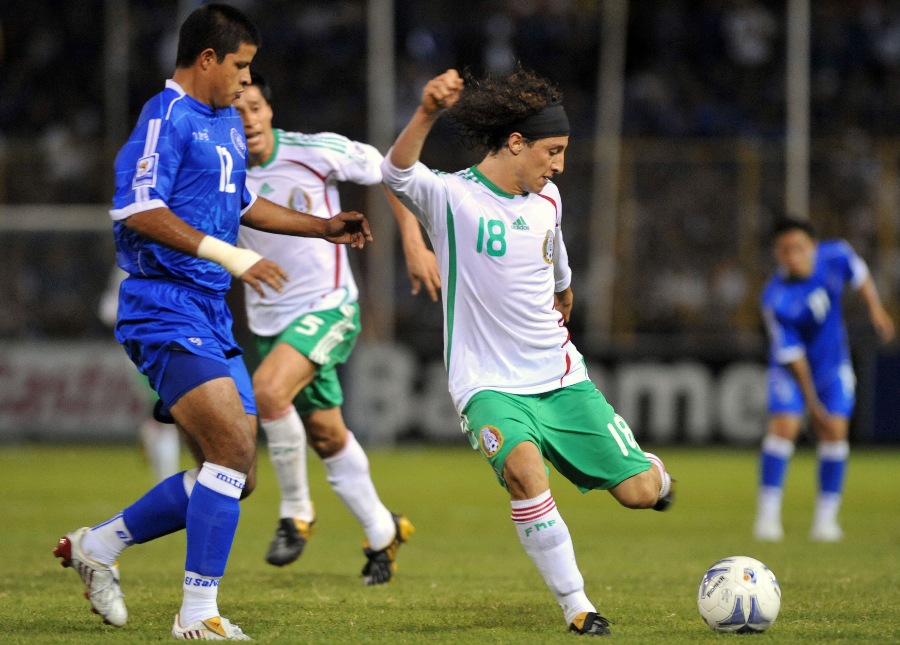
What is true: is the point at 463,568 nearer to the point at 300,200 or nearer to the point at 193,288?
the point at 300,200

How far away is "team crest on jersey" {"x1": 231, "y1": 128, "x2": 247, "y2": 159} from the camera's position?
233 inches

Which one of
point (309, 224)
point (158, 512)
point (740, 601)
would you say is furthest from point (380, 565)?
point (740, 601)

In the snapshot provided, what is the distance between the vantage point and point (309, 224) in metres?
6.03

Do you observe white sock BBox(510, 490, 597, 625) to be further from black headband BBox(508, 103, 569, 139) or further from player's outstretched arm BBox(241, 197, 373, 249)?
black headband BBox(508, 103, 569, 139)

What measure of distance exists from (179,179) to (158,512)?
141 centimetres

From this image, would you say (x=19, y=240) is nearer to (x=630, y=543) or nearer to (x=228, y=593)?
(x=630, y=543)

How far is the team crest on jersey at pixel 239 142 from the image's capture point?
5.93 m

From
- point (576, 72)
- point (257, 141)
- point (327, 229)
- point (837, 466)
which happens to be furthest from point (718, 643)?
point (576, 72)

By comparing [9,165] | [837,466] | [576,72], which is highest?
[576,72]

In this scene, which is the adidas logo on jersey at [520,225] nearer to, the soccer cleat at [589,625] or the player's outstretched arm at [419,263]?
the player's outstretched arm at [419,263]

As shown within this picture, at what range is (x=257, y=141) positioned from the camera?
7.77m

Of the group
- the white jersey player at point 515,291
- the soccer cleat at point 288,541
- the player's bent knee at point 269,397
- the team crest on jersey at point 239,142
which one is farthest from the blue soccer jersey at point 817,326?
the team crest on jersey at point 239,142

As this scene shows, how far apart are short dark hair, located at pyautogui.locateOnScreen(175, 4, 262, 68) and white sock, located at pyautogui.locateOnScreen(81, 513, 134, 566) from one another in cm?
194

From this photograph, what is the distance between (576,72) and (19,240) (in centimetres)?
879
